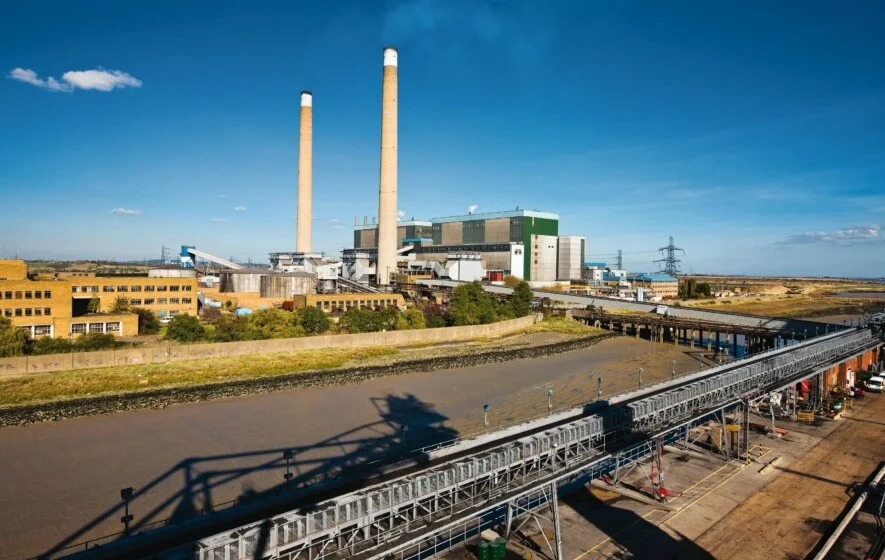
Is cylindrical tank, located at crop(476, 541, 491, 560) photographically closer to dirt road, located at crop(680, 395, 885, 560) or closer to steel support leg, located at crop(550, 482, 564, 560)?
steel support leg, located at crop(550, 482, 564, 560)

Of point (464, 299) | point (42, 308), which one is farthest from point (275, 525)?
point (464, 299)

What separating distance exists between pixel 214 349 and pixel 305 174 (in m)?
48.1

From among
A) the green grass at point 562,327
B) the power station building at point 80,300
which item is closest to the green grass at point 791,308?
the green grass at point 562,327

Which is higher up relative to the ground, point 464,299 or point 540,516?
point 464,299

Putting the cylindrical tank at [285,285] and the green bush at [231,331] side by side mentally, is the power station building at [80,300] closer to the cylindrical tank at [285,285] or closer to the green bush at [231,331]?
the green bush at [231,331]

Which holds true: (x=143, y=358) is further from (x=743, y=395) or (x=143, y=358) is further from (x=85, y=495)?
(x=743, y=395)

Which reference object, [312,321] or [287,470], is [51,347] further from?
[287,470]

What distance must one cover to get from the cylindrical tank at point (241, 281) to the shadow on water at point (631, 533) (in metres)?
54.8

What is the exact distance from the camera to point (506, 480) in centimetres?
1214

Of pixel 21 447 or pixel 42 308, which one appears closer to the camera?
pixel 21 447

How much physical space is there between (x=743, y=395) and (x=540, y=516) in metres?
10.9

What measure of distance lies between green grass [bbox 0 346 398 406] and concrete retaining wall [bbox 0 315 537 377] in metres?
0.63

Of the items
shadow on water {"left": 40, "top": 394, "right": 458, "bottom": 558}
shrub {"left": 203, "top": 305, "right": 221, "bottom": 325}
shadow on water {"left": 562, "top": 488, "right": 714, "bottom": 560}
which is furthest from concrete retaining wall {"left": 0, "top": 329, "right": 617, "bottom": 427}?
shadow on water {"left": 562, "top": 488, "right": 714, "bottom": 560}

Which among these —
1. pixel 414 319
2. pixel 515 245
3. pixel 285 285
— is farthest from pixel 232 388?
pixel 515 245
